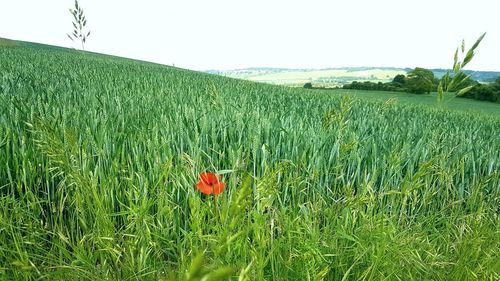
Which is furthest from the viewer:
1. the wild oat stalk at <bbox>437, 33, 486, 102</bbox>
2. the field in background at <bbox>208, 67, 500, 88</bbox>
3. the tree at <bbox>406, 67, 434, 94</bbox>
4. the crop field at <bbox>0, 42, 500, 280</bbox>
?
the field in background at <bbox>208, 67, 500, 88</bbox>

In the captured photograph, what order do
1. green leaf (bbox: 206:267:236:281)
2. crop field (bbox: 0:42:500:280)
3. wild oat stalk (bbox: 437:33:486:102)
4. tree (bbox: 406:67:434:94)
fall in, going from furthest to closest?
tree (bbox: 406:67:434:94), wild oat stalk (bbox: 437:33:486:102), crop field (bbox: 0:42:500:280), green leaf (bbox: 206:267:236:281)

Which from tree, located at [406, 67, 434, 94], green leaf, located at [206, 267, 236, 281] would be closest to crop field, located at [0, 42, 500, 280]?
green leaf, located at [206, 267, 236, 281]

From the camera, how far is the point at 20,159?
5.78ft

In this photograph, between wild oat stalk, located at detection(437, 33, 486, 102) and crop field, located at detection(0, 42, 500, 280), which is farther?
wild oat stalk, located at detection(437, 33, 486, 102)

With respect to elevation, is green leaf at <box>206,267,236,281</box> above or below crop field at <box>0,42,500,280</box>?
above

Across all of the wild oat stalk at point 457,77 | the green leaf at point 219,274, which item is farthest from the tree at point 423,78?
the green leaf at point 219,274

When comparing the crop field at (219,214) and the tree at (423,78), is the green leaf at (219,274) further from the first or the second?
the tree at (423,78)

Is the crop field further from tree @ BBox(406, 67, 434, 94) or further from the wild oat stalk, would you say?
tree @ BBox(406, 67, 434, 94)

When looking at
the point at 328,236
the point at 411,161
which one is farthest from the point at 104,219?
the point at 411,161

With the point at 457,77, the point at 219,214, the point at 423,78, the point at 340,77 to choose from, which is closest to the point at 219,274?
the point at 219,214

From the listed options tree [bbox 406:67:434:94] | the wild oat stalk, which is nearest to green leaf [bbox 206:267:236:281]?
the wild oat stalk

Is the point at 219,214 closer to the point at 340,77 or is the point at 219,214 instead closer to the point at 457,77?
the point at 457,77

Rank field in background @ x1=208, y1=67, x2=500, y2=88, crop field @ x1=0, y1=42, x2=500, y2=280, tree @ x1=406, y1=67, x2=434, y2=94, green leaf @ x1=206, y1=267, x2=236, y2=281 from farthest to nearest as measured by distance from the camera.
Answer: field in background @ x1=208, y1=67, x2=500, y2=88 → tree @ x1=406, y1=67, x2=434, y2=94 → crop field @ x1=0, y1=42, x2=500, y2=280 → green leaf @ x1=206, y1=267, x2=236, y2=281

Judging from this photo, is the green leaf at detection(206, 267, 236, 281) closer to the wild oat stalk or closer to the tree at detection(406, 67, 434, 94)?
the wild oat stalk
